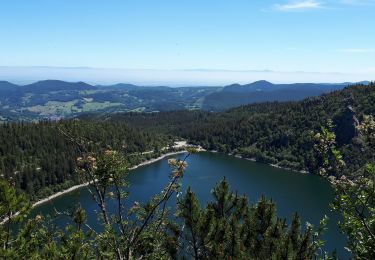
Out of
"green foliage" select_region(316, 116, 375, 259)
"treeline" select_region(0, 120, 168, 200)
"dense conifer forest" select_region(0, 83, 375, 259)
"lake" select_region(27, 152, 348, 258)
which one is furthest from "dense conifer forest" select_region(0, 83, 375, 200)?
"green foliage" select_region(316, 116, 375, 259)

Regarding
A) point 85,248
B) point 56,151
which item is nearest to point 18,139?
point 56,151

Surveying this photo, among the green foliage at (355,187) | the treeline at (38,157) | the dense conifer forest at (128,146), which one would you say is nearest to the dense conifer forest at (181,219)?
the green foliage at (355,187)

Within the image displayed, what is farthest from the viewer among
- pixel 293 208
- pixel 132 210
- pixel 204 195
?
pixel 204 195

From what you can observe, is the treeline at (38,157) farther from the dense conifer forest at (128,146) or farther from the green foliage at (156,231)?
the green foliage at (156,231)

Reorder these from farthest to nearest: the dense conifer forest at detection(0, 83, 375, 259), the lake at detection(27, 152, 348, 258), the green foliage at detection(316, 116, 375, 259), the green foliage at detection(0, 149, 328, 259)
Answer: the lake at detection(27, 152, 348, 258) → the green foliage at detection(0, 149, 328, 259) → the dense conifer forest at detection(0, 83, 375, 259) → the green foliage at detection(316, 116, 375, 259)

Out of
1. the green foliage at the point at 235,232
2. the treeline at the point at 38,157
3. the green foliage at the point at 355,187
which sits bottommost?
the treeline at the point at 38,157

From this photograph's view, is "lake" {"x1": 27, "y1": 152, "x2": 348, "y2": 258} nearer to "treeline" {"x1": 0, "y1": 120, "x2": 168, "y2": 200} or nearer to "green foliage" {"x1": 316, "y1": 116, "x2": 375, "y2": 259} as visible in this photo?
"treeline" {"x1": 0, "y1": 120, "x2": 168, "y2": 200}

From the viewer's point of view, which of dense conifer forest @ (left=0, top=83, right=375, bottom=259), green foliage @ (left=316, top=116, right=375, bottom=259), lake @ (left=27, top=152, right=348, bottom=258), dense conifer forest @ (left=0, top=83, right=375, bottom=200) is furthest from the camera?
dense conifer forest @ (left=0, top=83, right=375, bottom=200)

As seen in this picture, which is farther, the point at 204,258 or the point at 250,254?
the point at 250,254

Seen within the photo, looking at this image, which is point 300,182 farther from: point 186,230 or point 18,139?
point 186,230
